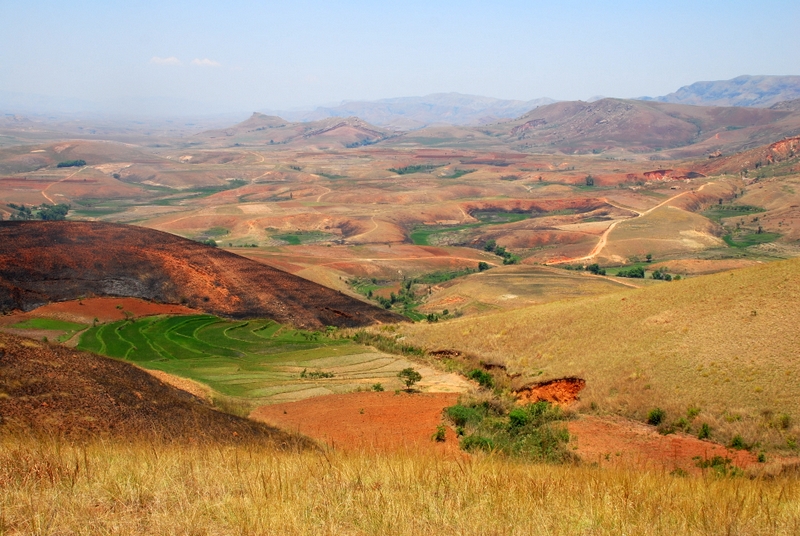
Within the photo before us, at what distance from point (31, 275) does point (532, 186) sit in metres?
135

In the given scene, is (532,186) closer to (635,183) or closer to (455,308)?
(635,183)

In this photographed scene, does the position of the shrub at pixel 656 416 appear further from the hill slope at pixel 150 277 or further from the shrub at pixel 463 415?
the hill slope at pixel 150 277

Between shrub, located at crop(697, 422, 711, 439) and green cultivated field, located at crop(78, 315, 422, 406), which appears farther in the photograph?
green cultivated field, located at crop(78, 315, 422, 406)

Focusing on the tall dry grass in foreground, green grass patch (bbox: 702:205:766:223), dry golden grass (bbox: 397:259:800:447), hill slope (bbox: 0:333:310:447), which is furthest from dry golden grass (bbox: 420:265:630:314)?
green grass patch (bbox: 702:205:766:223)

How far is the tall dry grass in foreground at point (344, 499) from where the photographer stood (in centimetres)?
575

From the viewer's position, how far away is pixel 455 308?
56469mm

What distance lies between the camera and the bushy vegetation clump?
15805 millimetres

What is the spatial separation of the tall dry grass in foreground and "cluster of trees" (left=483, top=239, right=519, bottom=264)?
81.1 metres

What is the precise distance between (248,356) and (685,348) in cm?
2132

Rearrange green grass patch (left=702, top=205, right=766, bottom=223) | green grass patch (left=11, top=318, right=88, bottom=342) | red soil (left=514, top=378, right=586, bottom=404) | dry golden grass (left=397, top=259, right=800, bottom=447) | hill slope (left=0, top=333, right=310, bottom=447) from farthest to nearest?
green grass patch (left=702, top=205, right=766, bottom=223), green grass patch (left=11, top=318, right=88, bottom=342), red soil (left=514, top=378, right=586, bottom=404), dry golden grass (left=397, top=259, right=800, bottom=447), hill slope (left=0, top=333, right=310, bottom=447)

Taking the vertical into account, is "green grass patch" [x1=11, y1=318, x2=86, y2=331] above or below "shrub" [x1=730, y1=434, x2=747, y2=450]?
below

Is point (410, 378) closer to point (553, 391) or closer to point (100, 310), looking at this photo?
point (553, 391)

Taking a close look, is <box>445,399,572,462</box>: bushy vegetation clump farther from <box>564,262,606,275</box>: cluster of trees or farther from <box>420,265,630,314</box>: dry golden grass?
<box>564,262,606,275</box>: cluster of trees

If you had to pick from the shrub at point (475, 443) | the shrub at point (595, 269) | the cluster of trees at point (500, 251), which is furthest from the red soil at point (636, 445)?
the cluster of trees at point (500, 251)
